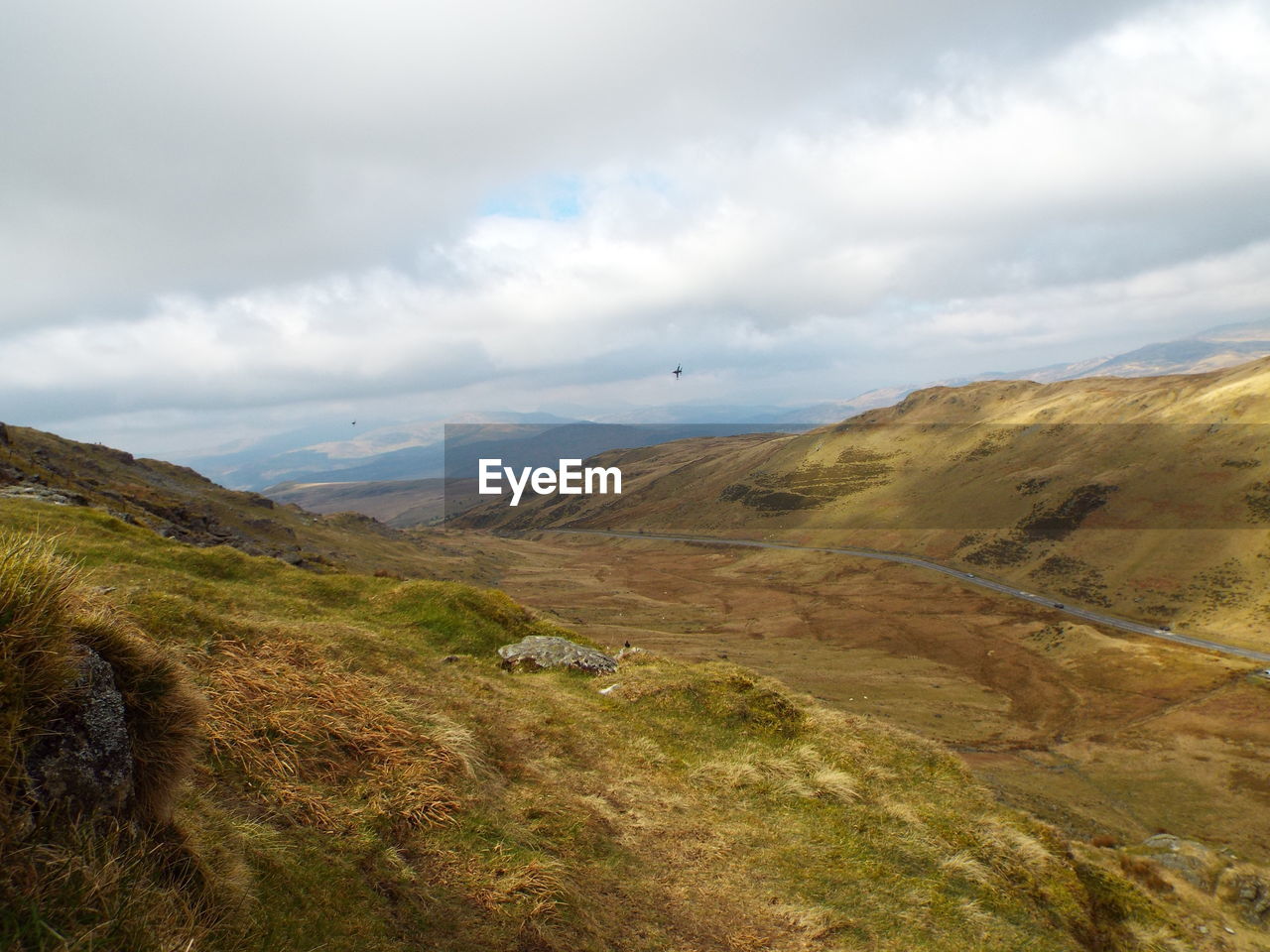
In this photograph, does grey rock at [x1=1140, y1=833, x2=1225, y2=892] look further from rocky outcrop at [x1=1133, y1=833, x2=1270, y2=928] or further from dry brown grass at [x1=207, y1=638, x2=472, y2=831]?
dry brown grass at [x1=207, y1=638, x2=472, y2=831]

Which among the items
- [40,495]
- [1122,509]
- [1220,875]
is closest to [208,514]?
[40,495]

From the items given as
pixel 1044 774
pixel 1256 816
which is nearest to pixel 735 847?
pixel 1044 774

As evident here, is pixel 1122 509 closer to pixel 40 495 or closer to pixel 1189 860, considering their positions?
pixel 1189 860

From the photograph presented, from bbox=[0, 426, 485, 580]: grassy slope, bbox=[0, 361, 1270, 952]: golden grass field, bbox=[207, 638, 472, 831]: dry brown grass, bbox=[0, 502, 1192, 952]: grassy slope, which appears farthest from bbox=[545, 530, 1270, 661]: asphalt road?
bbox=[207, 638, 472, 831]: dry brown grass

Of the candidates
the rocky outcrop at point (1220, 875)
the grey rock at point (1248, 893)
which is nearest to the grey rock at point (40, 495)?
the rocky outcrop at point (1220, 875)

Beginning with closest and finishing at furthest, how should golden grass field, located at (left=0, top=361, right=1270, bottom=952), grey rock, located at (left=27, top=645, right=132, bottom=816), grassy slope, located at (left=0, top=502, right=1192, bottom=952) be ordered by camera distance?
grey rock, located at (left=27, top=645, right=132, bottom=816), golden grass field, located at (left=0, top=361, right=1270, bottom=952), grassy slope, located at (left=0, top=502, right=1192, bottom=952)

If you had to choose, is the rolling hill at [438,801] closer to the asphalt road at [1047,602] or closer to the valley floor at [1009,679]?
the valley floor at [1009,679]

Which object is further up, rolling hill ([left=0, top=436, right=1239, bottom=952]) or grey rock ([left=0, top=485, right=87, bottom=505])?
grey rock ([left=0, top=485, right=87, bottom=505])
